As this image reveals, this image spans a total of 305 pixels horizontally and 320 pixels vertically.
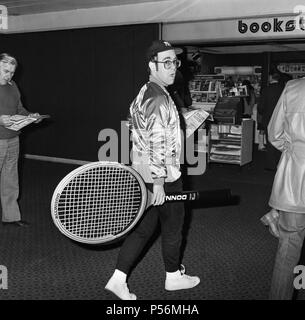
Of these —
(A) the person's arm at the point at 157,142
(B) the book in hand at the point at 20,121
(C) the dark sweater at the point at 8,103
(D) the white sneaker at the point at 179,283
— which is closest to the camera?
(A) the person's arm at the point at 157,142

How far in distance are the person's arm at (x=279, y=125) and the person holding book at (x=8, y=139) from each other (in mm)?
2025

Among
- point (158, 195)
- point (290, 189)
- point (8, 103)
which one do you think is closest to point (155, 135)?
point (158, 195)

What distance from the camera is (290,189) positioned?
2.21 metres

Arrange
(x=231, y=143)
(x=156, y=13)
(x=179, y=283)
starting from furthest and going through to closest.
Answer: (x=231, y=143) → (x=156, y=13) → (x=179, y=283)

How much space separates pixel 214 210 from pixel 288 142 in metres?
2.75

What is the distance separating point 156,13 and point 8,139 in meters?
3.65

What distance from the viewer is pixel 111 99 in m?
7.36

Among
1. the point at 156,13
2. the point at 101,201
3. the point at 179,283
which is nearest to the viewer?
the point at 101,201

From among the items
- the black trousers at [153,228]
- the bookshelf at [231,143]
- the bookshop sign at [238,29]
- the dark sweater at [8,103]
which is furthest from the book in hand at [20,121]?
the bookshelf at [231,143]

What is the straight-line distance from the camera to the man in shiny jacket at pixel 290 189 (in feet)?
7.16

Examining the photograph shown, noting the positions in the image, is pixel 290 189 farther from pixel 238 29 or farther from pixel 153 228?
pixel 238 29

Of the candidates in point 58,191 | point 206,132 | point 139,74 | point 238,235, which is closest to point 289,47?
point 206,132

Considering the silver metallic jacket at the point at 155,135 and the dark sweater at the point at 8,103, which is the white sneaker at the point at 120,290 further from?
the dark sweater at the point at 8,103

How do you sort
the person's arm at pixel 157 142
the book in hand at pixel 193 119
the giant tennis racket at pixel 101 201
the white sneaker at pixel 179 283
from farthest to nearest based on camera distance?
the book in hand at pixel 193 119 < the white sneaker at pixel 179 283 < the person's arm at pixel 157 142 < the giant tennis racket at pixel 101 201
